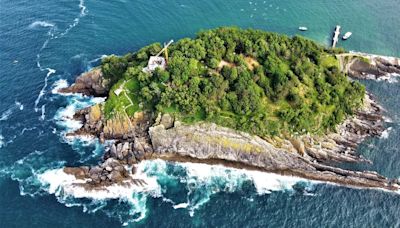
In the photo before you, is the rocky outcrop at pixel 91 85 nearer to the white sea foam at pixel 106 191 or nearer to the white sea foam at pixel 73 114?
the white sea foam at pixel 73 114

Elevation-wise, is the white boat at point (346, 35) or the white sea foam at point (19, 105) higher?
the white boat at point (346, 35)

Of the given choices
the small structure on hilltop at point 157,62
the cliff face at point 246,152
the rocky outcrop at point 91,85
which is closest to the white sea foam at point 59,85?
the rocky outcrop at point 91,85

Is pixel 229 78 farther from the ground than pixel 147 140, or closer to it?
farther from the ground

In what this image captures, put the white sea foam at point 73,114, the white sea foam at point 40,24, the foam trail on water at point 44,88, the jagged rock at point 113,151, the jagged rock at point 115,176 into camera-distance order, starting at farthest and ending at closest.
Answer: the white sea foam at point 40,24, the foam trail on water at point 44,88, the white sea foam at point 73,114, the jagged rock at point 113,151, the jagged rock at point 115,176

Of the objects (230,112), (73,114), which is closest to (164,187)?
(230,112)

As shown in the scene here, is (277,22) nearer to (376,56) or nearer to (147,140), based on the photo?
(376,56)

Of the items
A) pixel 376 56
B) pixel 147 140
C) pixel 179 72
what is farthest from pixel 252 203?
pixel 376 56
